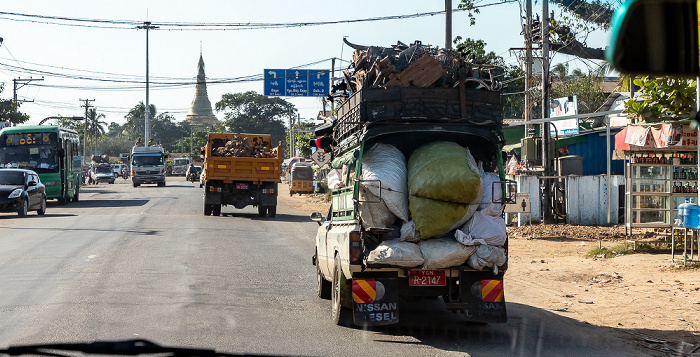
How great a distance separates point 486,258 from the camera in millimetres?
7715

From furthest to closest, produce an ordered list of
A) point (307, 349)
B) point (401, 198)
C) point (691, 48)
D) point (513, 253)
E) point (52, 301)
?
point (513, 253)
point (52, 301)
point (401, 198)
point (307, 349)
point (691, 48)

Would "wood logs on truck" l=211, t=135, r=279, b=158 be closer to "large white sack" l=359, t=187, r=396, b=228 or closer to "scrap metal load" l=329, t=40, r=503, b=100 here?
"scrap metal load" l=329, t=40, r=503, b=100

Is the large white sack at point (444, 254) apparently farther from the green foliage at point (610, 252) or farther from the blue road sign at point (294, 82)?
the blue road sign at point (294, 82)

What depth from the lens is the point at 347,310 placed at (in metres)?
8.38

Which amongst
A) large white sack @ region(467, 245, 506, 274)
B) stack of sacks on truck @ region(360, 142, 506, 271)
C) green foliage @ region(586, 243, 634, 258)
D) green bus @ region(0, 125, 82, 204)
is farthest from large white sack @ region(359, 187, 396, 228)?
green bus @ region(0, 125, 82, 204)

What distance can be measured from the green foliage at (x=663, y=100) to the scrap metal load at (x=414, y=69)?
6214 millimetres

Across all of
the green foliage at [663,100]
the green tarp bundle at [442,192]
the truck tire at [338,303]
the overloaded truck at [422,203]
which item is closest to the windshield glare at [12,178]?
the green foliage at [663,100]

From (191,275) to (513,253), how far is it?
7.67 m

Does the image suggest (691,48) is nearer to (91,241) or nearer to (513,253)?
(513,253)

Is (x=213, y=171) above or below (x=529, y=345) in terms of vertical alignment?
above

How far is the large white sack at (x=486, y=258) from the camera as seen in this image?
25.3ft

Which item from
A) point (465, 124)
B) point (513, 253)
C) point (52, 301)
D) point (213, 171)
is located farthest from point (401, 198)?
point (213, 171)

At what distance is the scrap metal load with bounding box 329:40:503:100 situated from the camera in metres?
8.57

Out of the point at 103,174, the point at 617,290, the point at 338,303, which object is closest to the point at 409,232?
the point at 338,303
